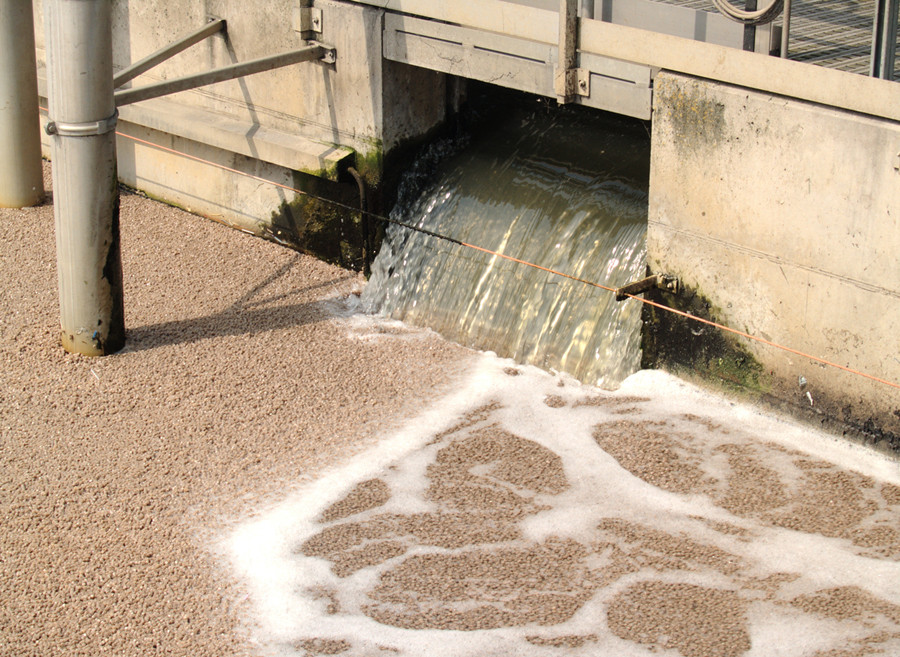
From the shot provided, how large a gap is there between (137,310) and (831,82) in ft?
17.5

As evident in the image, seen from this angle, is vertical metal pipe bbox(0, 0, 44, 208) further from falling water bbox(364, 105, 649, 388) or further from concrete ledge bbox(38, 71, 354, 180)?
falling water bbox(364, 105, 649, 388)

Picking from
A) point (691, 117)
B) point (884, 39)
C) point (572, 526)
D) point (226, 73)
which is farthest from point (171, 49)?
point (884, 39)

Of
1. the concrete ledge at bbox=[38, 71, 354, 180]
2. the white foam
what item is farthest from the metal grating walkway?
the concrete ledge at bbox=[38, 71, 354, 180]

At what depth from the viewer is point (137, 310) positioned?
31.0 ft

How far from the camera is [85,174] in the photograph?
27.3 feet

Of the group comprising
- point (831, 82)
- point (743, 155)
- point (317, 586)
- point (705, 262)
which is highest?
point (831, 82)

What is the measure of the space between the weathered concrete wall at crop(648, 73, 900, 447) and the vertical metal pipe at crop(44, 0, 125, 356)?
3675mm

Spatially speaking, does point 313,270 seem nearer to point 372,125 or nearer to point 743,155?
point 372,125

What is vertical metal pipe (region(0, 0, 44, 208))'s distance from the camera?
34.6 ft

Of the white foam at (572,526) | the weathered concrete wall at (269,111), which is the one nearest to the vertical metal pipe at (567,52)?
the weathered concrete wall at (269,111)

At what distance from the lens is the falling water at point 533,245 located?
8844mm

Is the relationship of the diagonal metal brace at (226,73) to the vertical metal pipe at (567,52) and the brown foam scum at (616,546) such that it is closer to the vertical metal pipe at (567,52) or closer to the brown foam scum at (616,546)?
the vertical metal pipe at (567,52)

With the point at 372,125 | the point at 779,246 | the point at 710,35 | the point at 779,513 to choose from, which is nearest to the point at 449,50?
the point at 372,125

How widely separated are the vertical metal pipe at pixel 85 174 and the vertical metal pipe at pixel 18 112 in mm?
2607
